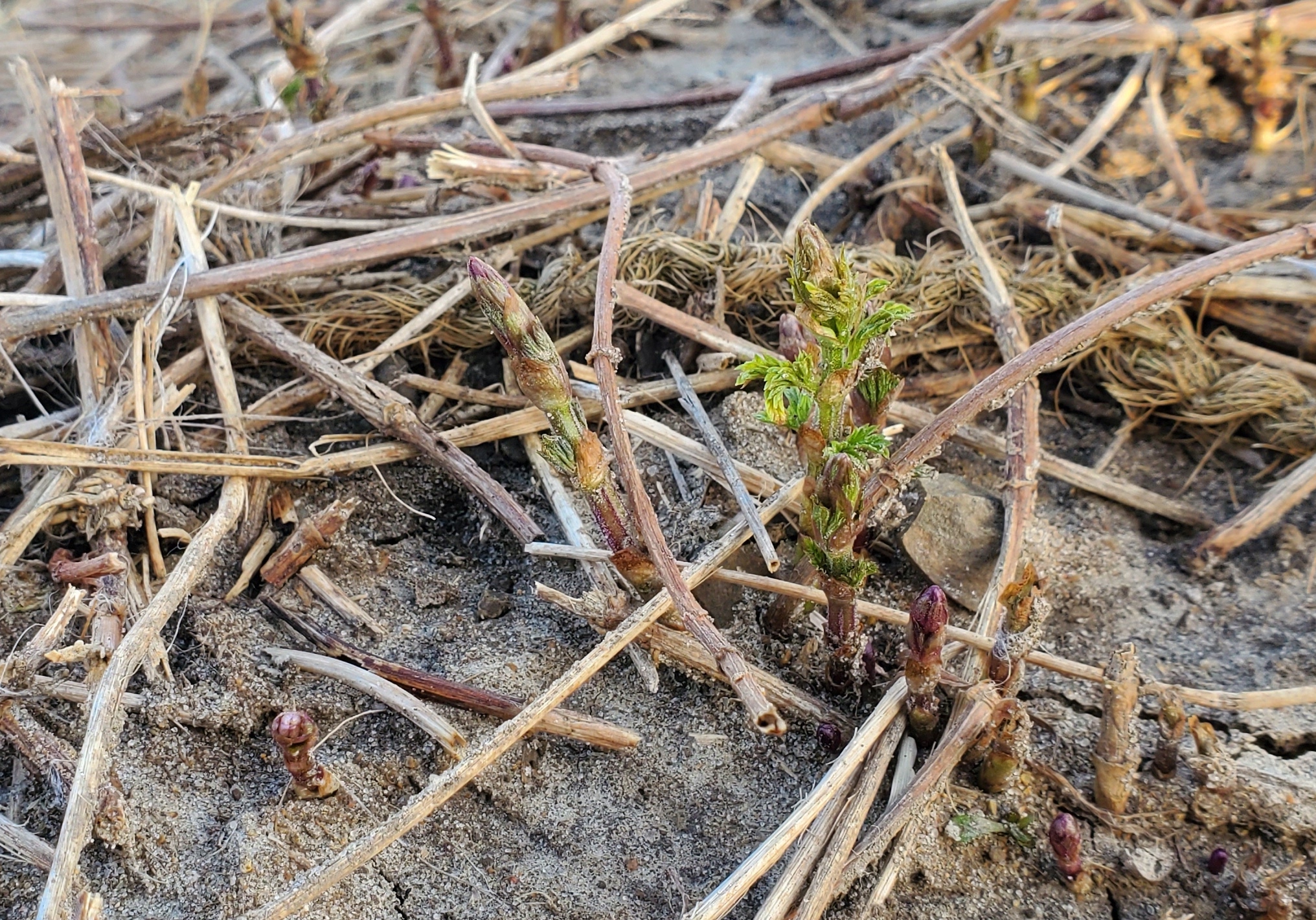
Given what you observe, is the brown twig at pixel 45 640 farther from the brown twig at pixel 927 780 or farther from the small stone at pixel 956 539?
the small stone at pixel 956 539

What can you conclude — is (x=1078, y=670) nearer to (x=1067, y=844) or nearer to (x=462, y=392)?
(x=1067, y=844)

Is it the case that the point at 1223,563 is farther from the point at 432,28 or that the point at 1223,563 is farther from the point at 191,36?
the point at 191,36

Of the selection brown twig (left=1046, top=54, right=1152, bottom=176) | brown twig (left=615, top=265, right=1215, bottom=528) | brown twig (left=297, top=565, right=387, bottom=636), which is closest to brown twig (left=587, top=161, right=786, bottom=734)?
brown twig (left=615, top=265, right=1215, bottom=528)

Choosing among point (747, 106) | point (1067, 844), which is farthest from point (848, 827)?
point (747, 106)

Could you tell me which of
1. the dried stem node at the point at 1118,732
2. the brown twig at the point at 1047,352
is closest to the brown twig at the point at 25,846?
the brown twig at the point at 1047,352

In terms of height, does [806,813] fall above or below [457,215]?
below

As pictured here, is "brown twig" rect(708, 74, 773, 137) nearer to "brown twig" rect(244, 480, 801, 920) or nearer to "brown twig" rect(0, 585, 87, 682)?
"brown twig" rect(244, 480, 801, 920)
